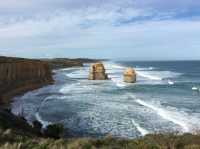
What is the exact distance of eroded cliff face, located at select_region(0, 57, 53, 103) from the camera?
47.1 metres

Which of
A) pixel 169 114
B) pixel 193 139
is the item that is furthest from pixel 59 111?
pixel 193 139

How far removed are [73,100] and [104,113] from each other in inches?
397

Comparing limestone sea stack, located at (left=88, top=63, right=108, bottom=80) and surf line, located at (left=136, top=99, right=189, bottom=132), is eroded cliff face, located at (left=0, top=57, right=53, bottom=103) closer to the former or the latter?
limestone sea stack, located at (left=88, top=63, right=108, bottom=80)

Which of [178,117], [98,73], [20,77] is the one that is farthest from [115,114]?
[98,73]

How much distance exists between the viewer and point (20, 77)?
54969mm

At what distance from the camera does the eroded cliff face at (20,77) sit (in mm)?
47128

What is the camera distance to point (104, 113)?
102 ft

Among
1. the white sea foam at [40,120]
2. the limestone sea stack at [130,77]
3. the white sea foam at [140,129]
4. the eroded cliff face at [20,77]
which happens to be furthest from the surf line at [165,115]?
the limestone sea stack at [130,77]

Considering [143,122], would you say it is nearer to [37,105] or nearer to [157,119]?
[157,119]

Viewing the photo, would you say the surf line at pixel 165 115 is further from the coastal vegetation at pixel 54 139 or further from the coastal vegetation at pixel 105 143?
the coastal vegetation at pixel 105 143

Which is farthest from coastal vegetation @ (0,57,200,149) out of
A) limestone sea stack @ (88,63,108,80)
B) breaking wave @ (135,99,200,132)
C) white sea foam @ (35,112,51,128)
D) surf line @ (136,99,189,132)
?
limestone sea stack @ (88,63,108,80)

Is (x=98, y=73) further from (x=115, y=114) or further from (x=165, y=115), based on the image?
(x=165, y=115)

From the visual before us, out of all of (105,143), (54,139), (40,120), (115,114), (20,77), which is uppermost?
(105,143)

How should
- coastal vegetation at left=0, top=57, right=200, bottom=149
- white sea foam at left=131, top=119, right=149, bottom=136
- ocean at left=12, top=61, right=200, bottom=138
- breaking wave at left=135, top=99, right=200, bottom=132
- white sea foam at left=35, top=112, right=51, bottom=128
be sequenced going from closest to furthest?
coastal vegetation at left=0, top=57, right=200, bottom=149 → white sea foam at left=131, top=119, right=149, bottom=136 → ocean at left=12, top=61, right=200, bottom=138 → breaking wave at left=135, top=99, right=200, bottom=132 → white sea foam at left=35, top=112, right=51, bottom=128
